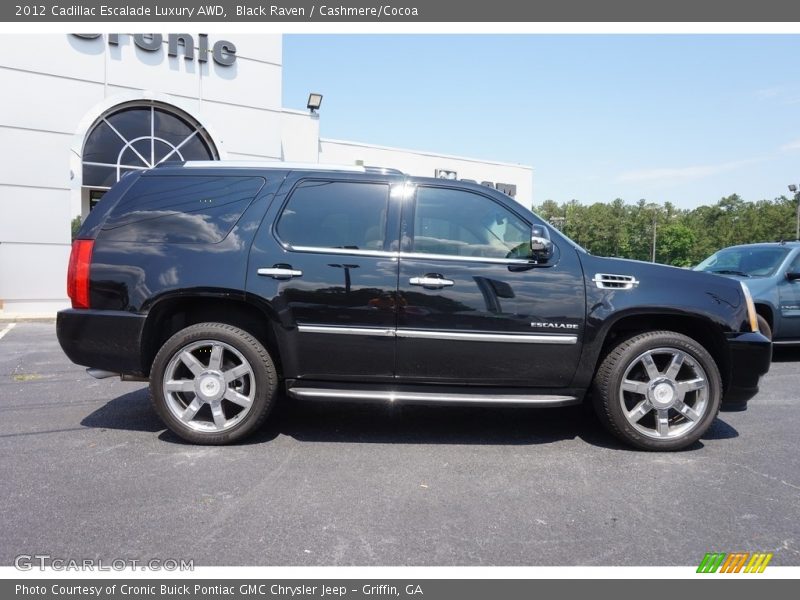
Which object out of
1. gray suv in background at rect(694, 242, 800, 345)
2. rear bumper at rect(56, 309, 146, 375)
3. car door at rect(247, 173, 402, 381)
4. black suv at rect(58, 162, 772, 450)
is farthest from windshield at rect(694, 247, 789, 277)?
rear bumper at rect(56, 309, 146, 375)

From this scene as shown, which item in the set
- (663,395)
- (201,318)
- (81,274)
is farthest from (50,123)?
(663,395)

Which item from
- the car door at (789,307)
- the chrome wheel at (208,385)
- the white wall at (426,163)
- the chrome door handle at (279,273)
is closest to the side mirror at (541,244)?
the chrome door handle at (279,273)

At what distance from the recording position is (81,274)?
3996 millimetres

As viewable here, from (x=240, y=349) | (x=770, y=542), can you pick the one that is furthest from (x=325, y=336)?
(x=770, y=542)

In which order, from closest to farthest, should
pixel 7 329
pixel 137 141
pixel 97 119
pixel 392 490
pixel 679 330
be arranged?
1. pixel 392 490
2. pixel 679 330
3. pixel 7 329
4. pixel 97 119
5. pixel 137 141

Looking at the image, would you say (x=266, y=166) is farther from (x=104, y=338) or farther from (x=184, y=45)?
(x=184, y=45)

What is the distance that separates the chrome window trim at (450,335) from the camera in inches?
154

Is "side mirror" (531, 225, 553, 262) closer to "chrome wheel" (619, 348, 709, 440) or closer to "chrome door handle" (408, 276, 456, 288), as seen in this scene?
"chrome door handle" (408, 276, 456, 288)

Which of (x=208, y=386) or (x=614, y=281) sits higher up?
(x=614, y=281)

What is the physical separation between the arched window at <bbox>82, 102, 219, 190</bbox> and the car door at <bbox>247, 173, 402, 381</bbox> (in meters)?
10.8

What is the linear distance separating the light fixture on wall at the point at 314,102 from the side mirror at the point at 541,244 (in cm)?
1591

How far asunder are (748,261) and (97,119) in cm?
1351

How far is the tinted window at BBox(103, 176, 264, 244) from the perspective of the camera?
13.2ft
